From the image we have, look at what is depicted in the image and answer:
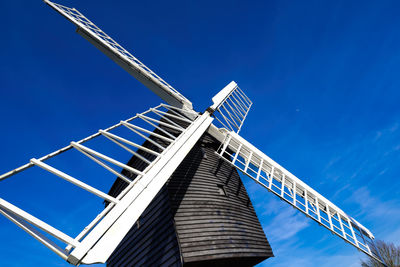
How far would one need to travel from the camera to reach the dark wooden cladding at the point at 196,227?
6477 mm

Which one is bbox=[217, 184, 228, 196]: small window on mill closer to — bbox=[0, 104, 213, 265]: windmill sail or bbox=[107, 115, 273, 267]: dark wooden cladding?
bbox=[107, 115, 273, 267]: dark wooden cladding

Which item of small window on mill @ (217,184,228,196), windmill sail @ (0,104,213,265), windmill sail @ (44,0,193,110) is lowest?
windmill sail @ (0,104,213,265)

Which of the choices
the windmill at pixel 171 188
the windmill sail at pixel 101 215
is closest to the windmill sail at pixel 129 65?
the windmill at pixel 171 188

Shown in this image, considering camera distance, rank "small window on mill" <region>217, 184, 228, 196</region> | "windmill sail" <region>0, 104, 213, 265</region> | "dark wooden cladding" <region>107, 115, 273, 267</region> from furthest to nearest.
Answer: "small window on mill" <region>217, 184, 228, 196</region>, "dark wooden cladding" <region>107, 115, 273, 267</region>, "windmill sail" <region>0, 104, 213, 265</region>

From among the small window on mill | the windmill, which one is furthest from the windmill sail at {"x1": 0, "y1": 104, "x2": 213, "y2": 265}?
the small window on mill

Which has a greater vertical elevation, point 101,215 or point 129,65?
point 129,65

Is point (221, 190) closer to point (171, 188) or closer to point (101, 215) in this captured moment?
point (171, 188)

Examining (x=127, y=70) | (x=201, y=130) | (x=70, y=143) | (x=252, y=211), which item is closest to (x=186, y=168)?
(x=201, y=130)

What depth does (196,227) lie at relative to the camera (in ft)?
22.6

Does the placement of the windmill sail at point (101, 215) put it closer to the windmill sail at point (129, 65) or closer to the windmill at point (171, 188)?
the windmill at point (171, 188)

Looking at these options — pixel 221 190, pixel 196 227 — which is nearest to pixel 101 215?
pixel 196 227

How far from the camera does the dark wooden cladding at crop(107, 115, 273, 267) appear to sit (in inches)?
255

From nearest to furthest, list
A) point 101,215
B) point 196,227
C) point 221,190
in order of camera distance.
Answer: point 101,215, point 196,227, point 221,190

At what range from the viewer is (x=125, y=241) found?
333 inches
